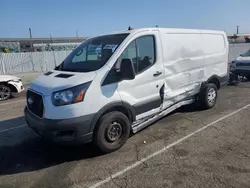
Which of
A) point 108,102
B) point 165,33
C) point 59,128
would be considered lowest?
point 59,128

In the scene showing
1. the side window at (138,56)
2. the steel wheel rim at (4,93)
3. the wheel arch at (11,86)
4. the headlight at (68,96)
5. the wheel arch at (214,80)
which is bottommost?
the steel wheel rim at (4,93)

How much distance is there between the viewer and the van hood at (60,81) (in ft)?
11.9

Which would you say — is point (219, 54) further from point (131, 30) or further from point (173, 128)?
point (131, 30)

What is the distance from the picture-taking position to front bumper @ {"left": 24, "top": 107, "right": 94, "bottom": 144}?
11.7 ft

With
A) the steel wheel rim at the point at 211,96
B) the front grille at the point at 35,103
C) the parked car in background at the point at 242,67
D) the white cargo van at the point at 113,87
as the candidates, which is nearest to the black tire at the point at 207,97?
the steel wheel rim at the point at 211,96

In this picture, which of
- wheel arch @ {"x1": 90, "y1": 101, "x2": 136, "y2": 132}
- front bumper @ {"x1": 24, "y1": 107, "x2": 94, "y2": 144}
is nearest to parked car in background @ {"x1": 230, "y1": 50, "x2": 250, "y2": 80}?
wheel arch @ {"x1": 90, "y1": 101, "x2": 136, "y2": 132}

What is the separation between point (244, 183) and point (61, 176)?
2564 millimetres

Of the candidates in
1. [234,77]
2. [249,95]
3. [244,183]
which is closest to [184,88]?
[244,183]

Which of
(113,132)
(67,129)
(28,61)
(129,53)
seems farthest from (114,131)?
(28,61)

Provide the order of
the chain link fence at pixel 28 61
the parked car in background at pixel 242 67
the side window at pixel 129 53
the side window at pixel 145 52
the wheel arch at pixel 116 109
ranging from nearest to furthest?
1. the wheel arch at pixel 116 109
2. the side window at pixel 129 53
3. the side window at pixel 145 52
4. the parked car in background at pixel 242 67
5. the chain link fence at pixel 28 61

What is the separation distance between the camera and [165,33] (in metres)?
4.99

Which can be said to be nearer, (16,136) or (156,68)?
(156,68)

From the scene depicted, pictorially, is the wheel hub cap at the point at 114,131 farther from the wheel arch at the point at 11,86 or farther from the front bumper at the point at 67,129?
the wheel arch at the point at 11,86

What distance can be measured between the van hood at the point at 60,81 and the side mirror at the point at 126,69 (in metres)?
0.49
